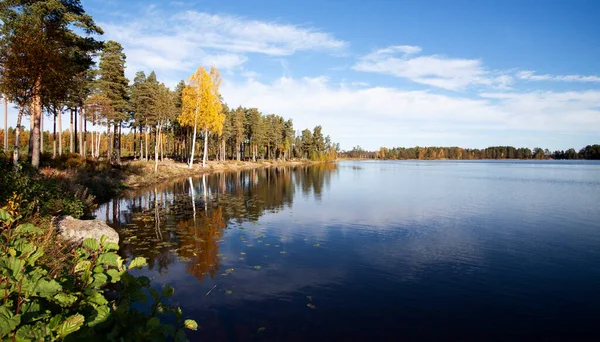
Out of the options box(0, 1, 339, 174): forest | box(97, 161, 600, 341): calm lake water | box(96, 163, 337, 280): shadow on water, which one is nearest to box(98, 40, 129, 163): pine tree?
box(0, 1, 339, 174): forest

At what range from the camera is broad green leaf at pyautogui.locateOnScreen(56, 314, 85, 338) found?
255cm

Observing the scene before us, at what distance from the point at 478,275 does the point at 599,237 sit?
31.5 feet

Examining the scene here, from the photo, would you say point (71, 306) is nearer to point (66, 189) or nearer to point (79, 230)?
point (79, 230)

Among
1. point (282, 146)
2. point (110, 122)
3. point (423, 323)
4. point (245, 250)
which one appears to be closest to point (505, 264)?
point (423, 323)

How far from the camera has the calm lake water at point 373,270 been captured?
7.92m

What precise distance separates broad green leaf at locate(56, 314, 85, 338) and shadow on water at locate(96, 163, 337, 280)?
27.0ft

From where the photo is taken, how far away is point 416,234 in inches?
644

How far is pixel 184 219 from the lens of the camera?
1914 cm

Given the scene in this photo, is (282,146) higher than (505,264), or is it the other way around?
(282,146)

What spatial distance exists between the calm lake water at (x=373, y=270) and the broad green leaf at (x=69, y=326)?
204 inches

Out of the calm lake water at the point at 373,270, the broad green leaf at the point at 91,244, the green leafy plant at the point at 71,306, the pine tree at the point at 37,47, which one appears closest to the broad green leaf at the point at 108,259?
the green leafy plant at the point at 71,306

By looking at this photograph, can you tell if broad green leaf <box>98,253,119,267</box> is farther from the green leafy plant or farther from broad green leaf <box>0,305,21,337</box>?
broad green leaf <box>0,305,21,337</box>

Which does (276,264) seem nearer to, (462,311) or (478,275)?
(462,311)

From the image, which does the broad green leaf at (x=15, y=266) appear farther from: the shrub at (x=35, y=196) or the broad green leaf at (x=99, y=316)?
the shrub at (x=35, y=196)
